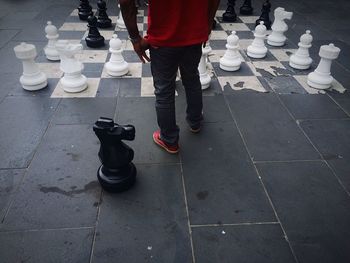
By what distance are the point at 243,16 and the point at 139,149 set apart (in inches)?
122

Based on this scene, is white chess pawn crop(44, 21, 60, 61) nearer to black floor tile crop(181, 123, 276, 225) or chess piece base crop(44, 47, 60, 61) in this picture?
chess piece base crop(44, 47, 60, 61)

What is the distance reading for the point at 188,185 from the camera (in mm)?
1523

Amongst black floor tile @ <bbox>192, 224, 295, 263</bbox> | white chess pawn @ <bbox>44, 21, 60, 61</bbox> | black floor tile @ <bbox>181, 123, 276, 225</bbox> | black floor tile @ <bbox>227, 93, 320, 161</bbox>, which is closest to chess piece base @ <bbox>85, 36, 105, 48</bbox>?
white chess pawn @ <bbox>44, 21, 60, 61</bbox>

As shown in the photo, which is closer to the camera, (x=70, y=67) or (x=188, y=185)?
(x=188, y=185)

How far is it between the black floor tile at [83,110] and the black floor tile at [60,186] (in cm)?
14

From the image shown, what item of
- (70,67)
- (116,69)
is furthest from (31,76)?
(116,69)

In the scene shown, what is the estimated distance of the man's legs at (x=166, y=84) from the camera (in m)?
1.45

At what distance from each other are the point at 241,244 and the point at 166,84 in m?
0.83

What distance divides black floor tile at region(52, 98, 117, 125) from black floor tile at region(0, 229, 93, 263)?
85 cm

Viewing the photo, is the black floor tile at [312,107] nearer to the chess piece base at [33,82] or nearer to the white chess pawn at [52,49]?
the chess piece base at [33,82]

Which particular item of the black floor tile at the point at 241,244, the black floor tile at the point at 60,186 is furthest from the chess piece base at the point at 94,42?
the black floor tile at the point at 241,244

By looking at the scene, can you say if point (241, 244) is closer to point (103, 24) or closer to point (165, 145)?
point (165, 145)

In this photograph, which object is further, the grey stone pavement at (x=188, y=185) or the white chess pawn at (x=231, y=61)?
the white chess pawn at (x=231, y=61)

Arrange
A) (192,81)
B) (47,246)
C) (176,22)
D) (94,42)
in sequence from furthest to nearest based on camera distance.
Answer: (94,42) → (192,81) → (176,22) → (47,246)
